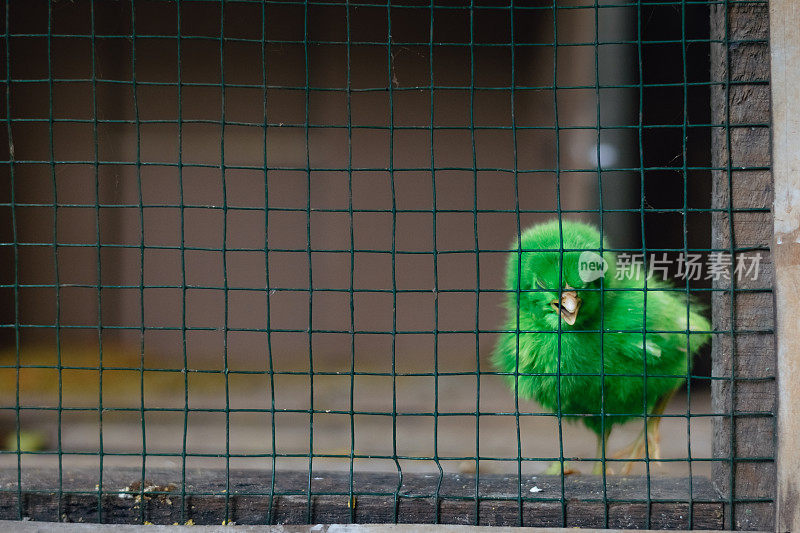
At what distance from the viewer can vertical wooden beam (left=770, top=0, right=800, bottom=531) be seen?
1.73 meters

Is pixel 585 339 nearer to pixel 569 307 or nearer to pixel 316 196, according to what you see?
pixel 569 307

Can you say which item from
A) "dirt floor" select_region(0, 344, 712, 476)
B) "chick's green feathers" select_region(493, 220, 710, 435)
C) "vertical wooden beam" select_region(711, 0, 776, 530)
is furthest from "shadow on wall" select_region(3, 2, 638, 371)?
"vertical wooden beam" select_region(711, 0, 776, 530)

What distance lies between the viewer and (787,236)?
68.9 inches

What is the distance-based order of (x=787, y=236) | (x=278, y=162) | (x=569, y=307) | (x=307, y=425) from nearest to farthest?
(x=787, y=236) < (x=569, y=307) < (x=307, y=425) < (x=278, y=162)

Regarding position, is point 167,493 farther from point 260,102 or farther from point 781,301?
point 260,102

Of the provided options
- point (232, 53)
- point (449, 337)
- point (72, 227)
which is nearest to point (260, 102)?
point (232, 53)

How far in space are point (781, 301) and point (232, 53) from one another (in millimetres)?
4508

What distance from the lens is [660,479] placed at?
200 centimetres

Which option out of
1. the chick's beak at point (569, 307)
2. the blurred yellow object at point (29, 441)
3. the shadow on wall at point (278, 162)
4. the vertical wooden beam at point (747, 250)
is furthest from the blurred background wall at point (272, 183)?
the vertical wooden beam at point (747, 250)

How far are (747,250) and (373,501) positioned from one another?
1.10 meters

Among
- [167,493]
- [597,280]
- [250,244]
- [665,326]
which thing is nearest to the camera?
[167,493]

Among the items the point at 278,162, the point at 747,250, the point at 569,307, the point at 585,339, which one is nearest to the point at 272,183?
the point at 278,162

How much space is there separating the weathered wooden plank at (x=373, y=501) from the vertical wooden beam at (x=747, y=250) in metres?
0.10

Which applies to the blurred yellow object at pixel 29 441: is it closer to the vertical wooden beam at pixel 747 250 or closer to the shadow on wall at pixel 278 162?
the shadow on wall at pixel 278 162
